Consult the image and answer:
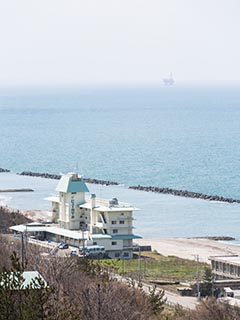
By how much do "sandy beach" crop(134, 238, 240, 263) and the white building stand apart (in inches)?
36.1

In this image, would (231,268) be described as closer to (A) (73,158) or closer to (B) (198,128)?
(A) (73,158)

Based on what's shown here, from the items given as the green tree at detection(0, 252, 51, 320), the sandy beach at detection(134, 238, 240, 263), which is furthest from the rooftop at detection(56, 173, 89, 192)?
the green tree at detection(0, 252, 51, 320)

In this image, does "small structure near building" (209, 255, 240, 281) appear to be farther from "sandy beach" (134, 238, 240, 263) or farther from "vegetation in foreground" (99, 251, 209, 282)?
"sandy beach" (134, 238, 240, 263)

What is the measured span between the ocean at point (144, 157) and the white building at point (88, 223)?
2552 mm

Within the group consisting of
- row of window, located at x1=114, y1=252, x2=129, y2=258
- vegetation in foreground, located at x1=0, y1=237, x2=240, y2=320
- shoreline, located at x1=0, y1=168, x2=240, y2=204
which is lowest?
row of window, located at x1=114, y1=252, x2=129, y2=258

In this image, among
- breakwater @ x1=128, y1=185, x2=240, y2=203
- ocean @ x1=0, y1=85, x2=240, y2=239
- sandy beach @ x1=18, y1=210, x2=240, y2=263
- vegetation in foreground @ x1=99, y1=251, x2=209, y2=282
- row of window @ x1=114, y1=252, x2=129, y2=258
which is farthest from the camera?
breakwater @ x1=128, y1=185, x2=240, y2=203

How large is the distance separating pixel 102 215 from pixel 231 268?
18.8ft

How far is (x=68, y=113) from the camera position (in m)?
128

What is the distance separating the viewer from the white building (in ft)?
103

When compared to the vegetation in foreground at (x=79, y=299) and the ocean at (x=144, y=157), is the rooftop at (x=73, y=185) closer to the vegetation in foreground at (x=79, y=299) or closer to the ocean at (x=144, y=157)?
the ocean at (x=144, y=157)

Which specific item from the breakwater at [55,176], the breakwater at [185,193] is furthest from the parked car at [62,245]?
the breakwater at [55,176]

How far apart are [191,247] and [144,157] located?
36.9 metres

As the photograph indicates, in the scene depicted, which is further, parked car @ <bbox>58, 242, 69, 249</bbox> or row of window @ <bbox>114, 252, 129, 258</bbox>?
row of window @ <bbox>114, 252, 129, 258</bbox>

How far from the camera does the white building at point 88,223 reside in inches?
1238
